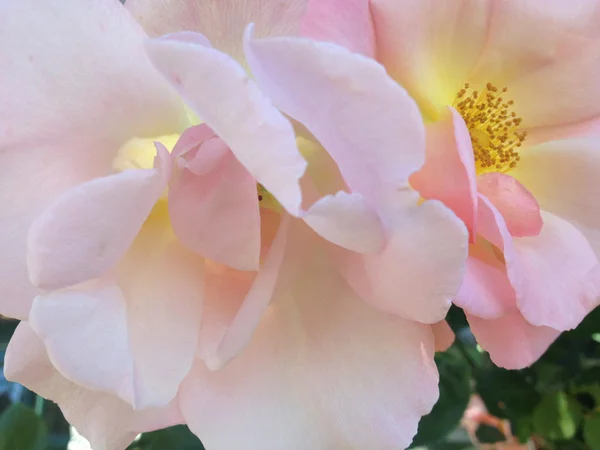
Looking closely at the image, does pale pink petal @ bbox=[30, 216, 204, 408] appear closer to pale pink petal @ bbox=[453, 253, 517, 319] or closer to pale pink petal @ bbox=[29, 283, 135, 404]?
pale pink petal @ bbox=[29, 283, 135, 404]

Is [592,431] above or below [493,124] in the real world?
below

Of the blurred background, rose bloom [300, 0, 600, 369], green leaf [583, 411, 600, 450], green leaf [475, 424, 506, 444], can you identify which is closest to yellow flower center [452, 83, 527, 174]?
rose bloom [300, 0, 600, 369]

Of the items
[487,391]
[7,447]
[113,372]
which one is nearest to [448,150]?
[113,372]

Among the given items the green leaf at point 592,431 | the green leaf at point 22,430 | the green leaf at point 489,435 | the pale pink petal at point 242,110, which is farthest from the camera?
the green leaf at point 489,435

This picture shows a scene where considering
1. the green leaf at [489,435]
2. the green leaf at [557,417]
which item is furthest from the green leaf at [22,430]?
the green leaf at [489,435]

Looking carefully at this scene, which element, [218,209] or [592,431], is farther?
[592,431]

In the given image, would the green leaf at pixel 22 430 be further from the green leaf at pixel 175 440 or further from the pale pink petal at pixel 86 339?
the pale pink petal at pixel 86 339

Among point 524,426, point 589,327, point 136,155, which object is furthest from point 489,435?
point 136,155

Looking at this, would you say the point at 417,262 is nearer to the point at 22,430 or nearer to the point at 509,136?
the point at 509,136
